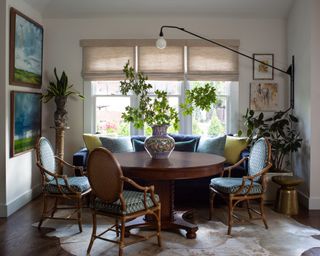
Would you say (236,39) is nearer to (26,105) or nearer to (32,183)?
(26,105)

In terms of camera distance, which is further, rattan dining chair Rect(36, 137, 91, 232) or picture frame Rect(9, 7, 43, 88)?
picture frame Rect(9, 7, 43, 88)

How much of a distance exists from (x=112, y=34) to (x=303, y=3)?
8.37 feet

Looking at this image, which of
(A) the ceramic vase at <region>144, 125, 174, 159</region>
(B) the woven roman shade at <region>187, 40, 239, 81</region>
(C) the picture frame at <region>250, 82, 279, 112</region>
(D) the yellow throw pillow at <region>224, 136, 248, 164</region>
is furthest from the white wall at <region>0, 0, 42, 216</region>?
(C) the picture frame at <region>250, 82, 279, 112</region>

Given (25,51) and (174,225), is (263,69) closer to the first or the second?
(174,225)

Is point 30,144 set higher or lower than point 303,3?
lower

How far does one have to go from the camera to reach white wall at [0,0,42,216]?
4312 millimetres

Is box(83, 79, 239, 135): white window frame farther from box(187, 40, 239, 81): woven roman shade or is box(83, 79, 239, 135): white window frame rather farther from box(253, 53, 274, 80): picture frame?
box(253, 53, 274, 80): picture frame

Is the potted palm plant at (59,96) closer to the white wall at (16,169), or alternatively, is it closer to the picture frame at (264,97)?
the white wall at (16,169)

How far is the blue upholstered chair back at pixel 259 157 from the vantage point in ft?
13.1

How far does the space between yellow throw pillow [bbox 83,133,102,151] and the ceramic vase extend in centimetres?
144

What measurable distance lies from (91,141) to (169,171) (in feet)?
6.97

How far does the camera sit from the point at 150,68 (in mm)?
5570

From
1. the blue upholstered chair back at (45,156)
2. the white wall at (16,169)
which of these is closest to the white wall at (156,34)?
the white wall at (16,169)

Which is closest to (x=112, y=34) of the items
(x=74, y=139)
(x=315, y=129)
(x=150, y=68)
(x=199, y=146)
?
(x=150, y=68)
